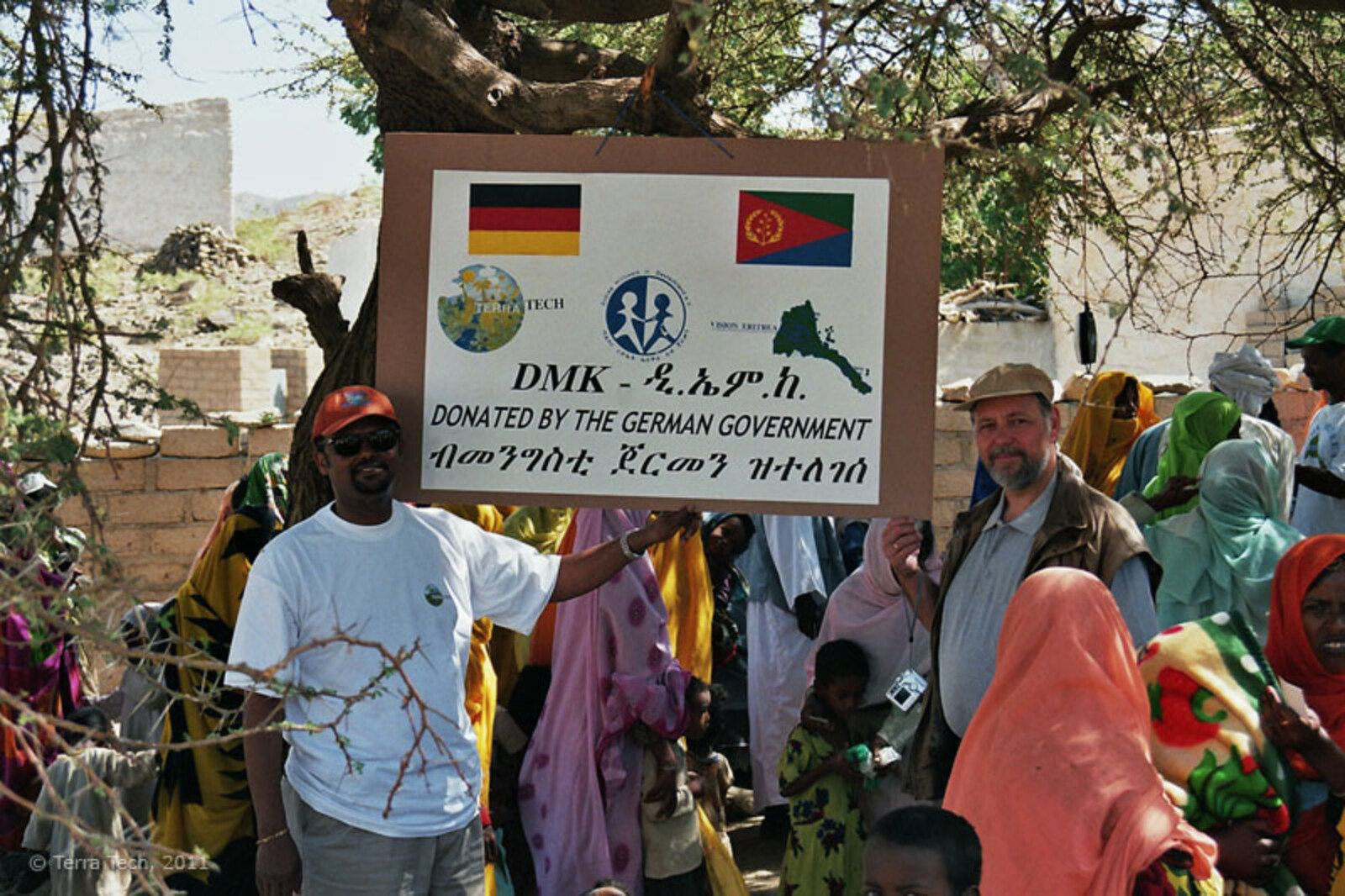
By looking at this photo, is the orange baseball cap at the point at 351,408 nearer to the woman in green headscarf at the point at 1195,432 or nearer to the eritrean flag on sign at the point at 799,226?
the eritrean flag on sign at the point at 799,226

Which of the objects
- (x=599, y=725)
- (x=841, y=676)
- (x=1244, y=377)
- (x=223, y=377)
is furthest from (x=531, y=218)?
(x=223, y=377)

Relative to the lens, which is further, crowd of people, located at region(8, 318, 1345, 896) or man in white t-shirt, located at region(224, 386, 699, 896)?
man in white t-shirt, located at region(224, 386, 699, 896)

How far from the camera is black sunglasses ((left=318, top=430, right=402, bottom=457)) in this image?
437 centimetres

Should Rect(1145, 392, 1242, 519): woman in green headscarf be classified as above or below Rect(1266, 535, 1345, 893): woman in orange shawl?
above

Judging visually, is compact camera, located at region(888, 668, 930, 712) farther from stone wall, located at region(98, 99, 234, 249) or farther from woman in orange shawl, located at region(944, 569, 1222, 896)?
stone wall, located at region(98, 99, 234, 249)

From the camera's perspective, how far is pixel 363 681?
427 centimetres

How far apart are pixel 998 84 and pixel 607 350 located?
4.34 feet

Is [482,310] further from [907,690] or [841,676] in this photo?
[841,676]

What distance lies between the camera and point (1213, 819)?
4.00 meters

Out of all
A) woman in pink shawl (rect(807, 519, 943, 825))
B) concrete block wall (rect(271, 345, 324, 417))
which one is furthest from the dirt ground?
concrete block wall (rect(271, 345, 324, 417))

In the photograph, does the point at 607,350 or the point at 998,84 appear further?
the point at 607,350

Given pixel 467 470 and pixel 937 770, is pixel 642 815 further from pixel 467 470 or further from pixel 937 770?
pixel 467 470

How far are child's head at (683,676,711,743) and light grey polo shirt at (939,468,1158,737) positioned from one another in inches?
60.6

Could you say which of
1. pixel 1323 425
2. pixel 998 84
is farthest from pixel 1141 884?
pixel 1323 425
